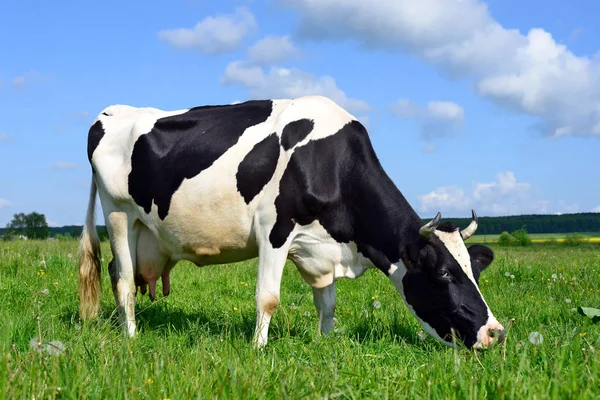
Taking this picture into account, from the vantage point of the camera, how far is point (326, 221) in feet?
19.6

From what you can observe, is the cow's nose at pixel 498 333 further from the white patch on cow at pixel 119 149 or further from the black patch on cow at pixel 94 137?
the black patch on cow at pixel 94 137

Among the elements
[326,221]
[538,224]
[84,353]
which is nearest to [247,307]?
[326,221]

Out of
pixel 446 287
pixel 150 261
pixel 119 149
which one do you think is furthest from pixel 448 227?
pixel 119 149

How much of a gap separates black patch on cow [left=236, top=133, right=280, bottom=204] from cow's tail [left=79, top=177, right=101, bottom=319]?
2355 mm

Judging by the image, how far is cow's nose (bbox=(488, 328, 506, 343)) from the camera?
17.1ft

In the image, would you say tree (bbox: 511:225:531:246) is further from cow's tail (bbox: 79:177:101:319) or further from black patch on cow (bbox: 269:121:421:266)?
black patch on cow (bbox: 269:121:421:266)

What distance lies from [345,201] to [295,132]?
2.68 feet

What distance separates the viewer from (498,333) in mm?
5254

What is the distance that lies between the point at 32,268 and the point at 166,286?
3282 mm

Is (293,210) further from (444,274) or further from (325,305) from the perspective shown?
(444,274)

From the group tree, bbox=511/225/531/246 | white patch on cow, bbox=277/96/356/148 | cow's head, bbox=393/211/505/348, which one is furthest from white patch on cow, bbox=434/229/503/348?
tree, bbox=511/225/531/246

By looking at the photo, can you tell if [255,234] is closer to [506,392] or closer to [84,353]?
[84,353]

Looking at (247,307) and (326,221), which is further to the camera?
(247,307)

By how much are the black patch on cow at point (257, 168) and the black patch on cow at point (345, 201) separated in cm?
18
